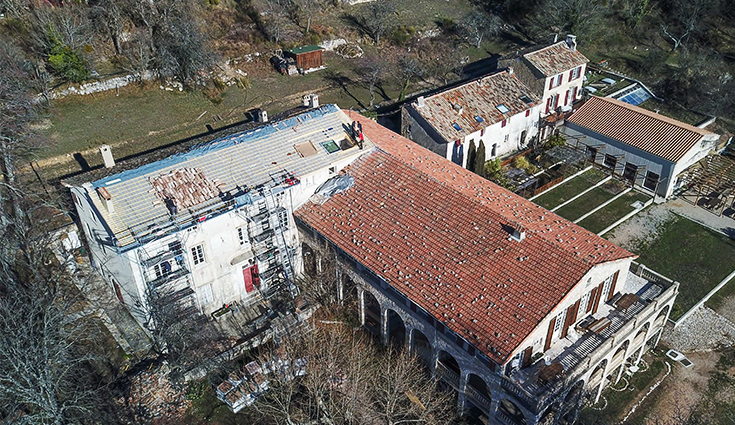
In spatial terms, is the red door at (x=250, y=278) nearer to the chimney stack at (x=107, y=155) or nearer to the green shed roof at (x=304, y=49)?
the chimney stack at (x=107, y=155)

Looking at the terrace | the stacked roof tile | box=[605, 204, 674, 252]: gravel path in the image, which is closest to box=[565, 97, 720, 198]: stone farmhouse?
box=[605, 204, 674, 252]: gravel path

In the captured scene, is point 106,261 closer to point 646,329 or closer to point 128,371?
point 128,371

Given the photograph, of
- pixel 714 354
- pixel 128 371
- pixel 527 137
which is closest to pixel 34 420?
pixel 128 371

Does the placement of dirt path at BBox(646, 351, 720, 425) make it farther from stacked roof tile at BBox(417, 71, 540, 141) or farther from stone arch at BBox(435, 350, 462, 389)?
stacked roof tile at BBox(417, 71, 540, 141)

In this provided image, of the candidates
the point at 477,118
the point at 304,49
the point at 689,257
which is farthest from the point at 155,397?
the point at 304,49

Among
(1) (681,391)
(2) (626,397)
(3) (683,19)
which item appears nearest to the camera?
(2) (626,397)

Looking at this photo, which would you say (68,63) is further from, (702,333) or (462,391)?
(702,333)
